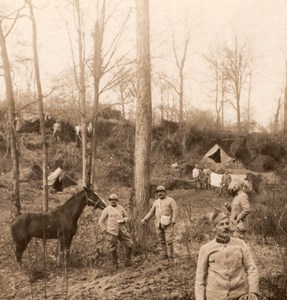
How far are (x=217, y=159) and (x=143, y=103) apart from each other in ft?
79.6

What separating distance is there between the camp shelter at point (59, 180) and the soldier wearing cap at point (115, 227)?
14505mm

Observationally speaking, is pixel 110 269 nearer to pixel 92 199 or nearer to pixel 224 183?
pixel 92 199

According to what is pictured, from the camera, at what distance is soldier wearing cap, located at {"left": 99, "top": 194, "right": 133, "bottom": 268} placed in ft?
32.2

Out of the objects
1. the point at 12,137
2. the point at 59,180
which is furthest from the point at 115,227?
the point at 59,180

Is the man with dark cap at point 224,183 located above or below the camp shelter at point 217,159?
below

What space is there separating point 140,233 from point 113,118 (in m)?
27.5

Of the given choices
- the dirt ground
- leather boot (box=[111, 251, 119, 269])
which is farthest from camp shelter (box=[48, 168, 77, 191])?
leather boot (box=[111, 251, 119, 269])

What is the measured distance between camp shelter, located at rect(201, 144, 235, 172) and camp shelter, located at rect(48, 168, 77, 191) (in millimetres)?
10443

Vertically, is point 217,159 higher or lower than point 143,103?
lower

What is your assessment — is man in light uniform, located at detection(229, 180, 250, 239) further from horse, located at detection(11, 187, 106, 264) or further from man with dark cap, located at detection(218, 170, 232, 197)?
man with dark cap, located at detection(218, 170, 232, 197)

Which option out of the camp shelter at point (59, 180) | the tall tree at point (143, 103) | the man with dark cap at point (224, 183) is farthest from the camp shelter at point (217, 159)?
the tall tree at point (143, 103)

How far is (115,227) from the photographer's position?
32.4ft

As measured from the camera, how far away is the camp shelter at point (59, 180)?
24234mm

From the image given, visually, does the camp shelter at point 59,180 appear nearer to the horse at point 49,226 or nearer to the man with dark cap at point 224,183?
the man with dark cap at point 224,183
